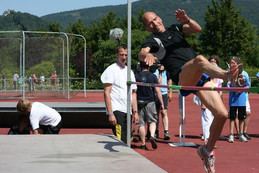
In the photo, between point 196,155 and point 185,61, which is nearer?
point 185,61

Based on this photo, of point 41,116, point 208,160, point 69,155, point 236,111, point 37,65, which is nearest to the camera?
point 208,160

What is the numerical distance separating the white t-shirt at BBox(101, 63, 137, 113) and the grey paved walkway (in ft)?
1.64

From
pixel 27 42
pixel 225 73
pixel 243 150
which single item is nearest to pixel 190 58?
pixel 225 73

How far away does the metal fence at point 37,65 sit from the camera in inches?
1109

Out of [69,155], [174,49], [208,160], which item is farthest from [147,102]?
[208,160]

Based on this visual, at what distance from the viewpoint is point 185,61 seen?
6.97 m

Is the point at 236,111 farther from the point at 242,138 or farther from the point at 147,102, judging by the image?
the point at 147,102

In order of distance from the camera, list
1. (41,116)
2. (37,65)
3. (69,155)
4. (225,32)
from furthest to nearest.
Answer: (225,32)
(37,65)
(41,116)
(69,155)

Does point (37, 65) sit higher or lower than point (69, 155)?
higher

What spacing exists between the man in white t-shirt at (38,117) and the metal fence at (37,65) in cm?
1645

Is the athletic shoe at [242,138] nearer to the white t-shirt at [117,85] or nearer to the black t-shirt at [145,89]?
the black t-shirt at [145,89]

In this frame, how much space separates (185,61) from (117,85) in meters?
2.56

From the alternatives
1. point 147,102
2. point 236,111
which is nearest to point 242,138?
point 236,111

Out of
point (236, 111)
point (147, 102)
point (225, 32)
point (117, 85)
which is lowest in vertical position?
point (236, 111)
